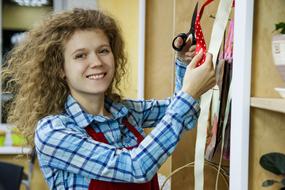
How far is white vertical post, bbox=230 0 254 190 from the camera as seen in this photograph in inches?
28.5

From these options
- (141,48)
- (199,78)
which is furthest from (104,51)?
(141,48)

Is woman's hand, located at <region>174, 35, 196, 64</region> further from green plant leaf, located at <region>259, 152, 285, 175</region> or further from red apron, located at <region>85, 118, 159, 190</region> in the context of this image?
green plant leaf, located at <region>259, 152, 285, 175</region>

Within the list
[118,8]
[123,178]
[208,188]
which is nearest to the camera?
[123,178]

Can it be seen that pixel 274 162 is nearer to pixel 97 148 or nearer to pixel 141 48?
pixel 97 148

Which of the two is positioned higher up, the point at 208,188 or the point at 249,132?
the point at 249,132

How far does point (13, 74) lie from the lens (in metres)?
1.26

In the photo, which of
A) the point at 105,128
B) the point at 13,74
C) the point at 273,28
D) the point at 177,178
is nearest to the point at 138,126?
the point at 105,128

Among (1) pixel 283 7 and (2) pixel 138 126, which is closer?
(1) pixel 283 7

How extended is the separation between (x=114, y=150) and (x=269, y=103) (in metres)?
0.40

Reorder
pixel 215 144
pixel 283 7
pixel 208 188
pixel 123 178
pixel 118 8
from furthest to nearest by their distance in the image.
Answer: pixel 118 8 → pixel 208 188 → pixel 215 144 → pixel 123 178 → pixel 283 7

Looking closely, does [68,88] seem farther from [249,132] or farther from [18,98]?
[249,132]

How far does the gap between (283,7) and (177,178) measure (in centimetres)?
82

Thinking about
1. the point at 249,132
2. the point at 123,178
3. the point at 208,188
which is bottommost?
the point at 208,188

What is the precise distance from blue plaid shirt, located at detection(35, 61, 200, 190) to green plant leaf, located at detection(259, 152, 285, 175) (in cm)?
21
